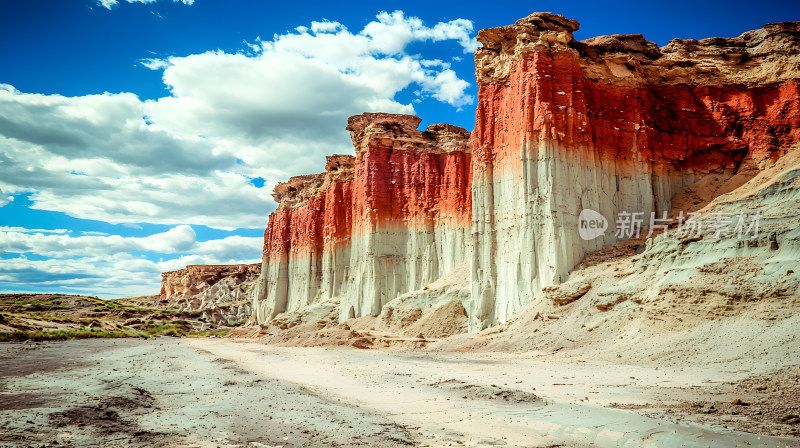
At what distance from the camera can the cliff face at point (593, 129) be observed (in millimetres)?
27281

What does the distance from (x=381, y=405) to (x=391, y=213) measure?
3733cm

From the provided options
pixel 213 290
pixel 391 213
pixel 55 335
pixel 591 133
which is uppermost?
pixel 591 133

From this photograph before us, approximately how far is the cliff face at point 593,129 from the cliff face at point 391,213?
1273 centimetres

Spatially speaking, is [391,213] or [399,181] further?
[399,181]

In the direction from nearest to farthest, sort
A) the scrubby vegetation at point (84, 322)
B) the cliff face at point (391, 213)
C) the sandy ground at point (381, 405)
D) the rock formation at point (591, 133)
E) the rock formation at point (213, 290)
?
the sandy ground at point (381, 405) → the rock formation at point (591, 133) → the scrubby vegetation at point (84, 322) → the cliff face at point (391, 213) → the rock formation at point (213, 290)

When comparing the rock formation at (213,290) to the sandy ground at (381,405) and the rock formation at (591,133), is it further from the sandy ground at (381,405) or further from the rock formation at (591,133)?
the sandy ground at (381,405)

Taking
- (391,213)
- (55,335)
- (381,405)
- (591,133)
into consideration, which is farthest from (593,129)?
(55,335)

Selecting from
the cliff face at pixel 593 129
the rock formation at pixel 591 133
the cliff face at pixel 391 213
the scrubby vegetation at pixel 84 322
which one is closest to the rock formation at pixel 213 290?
the scrubby vegetation at pixel 84 322

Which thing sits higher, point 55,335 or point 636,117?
point 636,117

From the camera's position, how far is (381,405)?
1057 centimetres

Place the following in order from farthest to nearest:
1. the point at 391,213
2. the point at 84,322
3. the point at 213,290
Answer: the point at 213,290 < the point at 84,322 < the point at 391,213

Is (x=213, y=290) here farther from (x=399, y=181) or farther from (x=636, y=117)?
(x=636, y=117)

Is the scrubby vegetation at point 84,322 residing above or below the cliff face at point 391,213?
below

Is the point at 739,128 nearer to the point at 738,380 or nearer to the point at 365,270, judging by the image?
the point at 738,380
